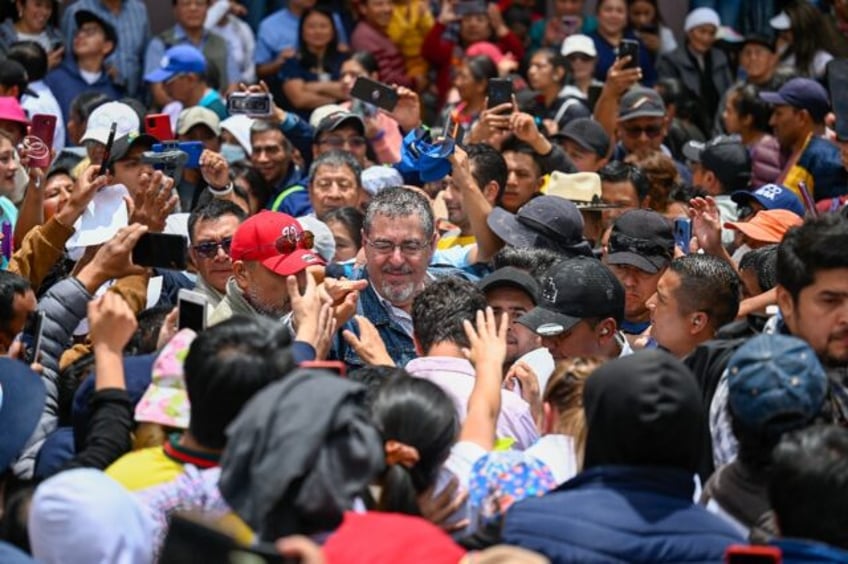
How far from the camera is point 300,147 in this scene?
29.6 ft

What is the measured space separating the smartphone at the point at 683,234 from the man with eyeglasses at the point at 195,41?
4.81m

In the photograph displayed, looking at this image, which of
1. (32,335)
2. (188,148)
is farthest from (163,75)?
(32,335)

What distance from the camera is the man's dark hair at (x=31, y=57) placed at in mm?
9602

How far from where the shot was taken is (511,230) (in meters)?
6.39

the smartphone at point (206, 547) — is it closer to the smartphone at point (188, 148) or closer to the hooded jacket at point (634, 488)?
the hooded jacket at point (634, 488)

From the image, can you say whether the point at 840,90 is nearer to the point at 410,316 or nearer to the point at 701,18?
the point at 410,316

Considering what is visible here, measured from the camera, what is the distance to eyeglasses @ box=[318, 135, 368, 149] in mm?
8594

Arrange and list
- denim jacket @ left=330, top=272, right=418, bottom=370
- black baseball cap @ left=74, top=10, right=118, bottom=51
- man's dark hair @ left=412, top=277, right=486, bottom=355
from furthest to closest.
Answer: black baseball cap @ left=74, top=10, right=118, bottom=51 → denim jacket @ left=330, top=272, right=418, bottom=370 → man's dark hair @ left=412, top=277, right=486, bottom=355

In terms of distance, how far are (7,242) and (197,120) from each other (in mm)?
2490

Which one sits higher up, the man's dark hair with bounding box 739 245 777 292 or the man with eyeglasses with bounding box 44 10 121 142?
the man's dark hair with bounding box 739 245 777 292

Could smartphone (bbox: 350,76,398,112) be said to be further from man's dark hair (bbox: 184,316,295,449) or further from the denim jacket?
man's dark hair (bbox: 184,316,295,449)

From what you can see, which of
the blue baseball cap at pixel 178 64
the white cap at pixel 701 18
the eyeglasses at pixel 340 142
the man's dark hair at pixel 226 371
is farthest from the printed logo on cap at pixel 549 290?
the white cap at pixel 701 18

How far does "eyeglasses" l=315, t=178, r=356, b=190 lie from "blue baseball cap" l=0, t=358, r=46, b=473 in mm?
3677

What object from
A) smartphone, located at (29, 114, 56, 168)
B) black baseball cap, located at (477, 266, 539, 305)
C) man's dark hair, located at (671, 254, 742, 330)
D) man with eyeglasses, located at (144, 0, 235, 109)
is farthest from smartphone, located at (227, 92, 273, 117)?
man's dark hair, located at (671, 254, 742, 330)
